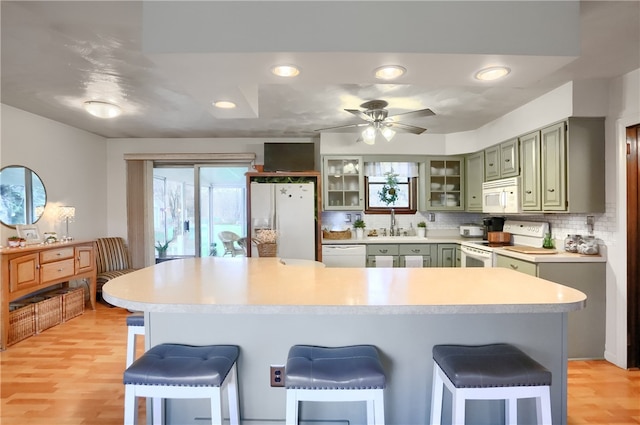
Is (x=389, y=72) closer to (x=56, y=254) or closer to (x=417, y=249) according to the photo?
(x=417, y=249)

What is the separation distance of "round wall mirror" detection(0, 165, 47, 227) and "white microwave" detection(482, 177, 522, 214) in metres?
5.46

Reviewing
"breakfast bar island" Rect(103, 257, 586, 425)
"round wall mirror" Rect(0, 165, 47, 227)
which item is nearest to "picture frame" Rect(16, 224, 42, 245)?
"round wall mirror" Rect(0, 165, 47, 227)

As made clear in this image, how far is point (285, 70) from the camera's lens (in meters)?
1.80

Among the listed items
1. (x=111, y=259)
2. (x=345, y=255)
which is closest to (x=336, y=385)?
(x=345, y=255)

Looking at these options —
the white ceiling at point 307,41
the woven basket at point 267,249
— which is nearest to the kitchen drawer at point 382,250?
the woven basket at point 267,249

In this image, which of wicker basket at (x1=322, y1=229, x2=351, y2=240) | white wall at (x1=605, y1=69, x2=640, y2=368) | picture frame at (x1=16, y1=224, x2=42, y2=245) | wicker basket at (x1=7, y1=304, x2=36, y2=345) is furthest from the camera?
wicker basket at (x1=322, y1=229, x2=351, y2=240)

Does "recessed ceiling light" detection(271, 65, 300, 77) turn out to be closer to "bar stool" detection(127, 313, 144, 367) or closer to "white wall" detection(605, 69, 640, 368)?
"bar stool" detection(127, 313, 144, 367)

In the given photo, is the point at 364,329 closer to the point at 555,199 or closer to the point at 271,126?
the point at 555,199

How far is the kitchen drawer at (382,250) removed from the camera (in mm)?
4707

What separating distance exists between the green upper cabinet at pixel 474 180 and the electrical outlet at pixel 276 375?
379cm

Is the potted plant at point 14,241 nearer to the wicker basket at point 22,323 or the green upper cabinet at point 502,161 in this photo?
the wicker basket at point 22,323

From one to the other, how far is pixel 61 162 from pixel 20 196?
763mm

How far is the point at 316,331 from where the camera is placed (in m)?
1.78

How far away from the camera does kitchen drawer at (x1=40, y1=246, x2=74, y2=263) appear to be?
12.0 feet
